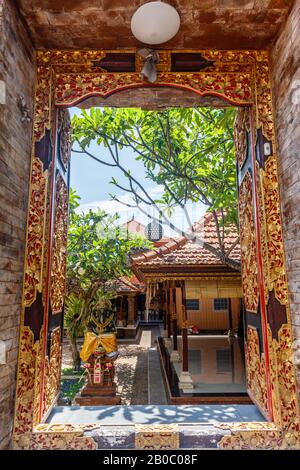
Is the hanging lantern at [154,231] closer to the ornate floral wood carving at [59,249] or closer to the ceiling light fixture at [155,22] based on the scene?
the ornate floral wood carving at [59,249]

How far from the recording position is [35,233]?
8.02 feet

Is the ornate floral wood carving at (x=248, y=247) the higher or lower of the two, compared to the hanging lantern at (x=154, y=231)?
lower

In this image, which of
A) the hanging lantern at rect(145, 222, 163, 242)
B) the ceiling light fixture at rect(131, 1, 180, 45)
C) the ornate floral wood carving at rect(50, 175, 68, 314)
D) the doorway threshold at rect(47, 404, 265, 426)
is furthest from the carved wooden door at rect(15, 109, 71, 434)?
the hanging lantern at rect(145, 222, 163, 242)

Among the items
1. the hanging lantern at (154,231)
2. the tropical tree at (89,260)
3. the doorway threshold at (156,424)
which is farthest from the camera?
the hanging lantern at (154,231)

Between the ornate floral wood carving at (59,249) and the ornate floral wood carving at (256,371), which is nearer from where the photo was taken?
the ornate floral wood carving at (256,371)

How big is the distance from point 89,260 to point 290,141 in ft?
22.1

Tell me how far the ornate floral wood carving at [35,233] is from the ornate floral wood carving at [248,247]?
5.76 feet

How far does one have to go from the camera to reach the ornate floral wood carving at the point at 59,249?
2.79 meters

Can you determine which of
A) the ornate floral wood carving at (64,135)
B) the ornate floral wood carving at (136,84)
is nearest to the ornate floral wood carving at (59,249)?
the ornate floral wood carving at (64,135)

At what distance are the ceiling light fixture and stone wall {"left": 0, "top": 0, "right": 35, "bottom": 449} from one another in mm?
874

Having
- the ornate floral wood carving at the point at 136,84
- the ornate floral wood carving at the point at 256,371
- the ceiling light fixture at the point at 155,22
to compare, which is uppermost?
the ceiling light fixture at the point at 155,22

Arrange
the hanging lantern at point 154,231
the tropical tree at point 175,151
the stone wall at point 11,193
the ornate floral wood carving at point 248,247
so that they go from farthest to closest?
the hanging lantern at point 154,231
the tropical tree at point 175,151
the ornate floral wood carving at point 248,247
the stone wall at point 11,193

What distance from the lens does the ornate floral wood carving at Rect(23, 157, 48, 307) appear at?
2354mm
